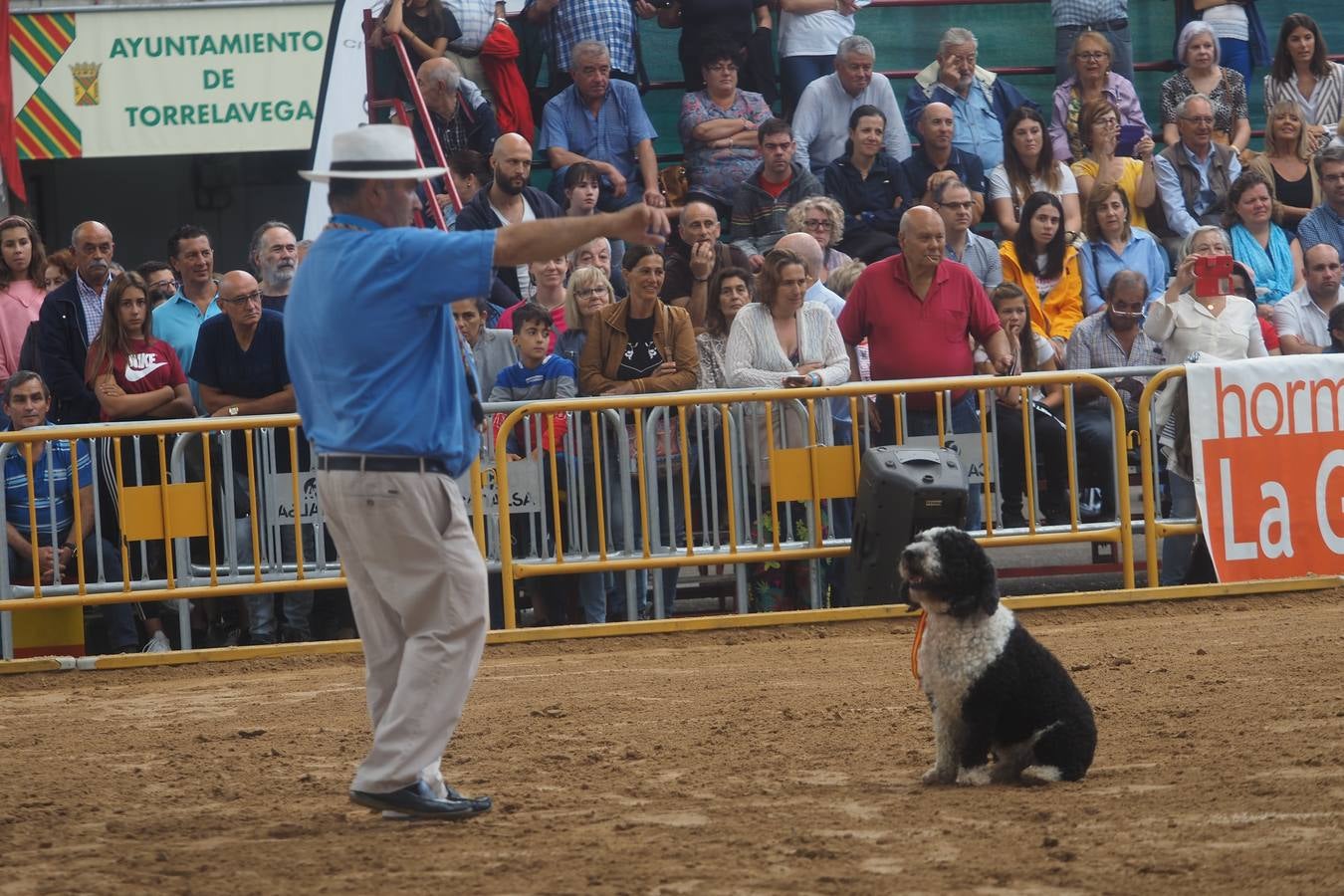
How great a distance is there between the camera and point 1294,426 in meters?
11.8

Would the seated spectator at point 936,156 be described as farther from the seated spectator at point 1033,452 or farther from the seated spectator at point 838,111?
the seated spectator at point 1033,452

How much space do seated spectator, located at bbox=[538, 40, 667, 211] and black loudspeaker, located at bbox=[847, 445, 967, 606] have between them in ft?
16.7

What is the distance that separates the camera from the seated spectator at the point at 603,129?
15609 millimetres

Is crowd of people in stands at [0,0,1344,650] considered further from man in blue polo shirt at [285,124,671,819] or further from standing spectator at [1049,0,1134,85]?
man in blue polo shirt at [285,124,671,819]

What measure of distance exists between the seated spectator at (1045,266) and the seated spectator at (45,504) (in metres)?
6.79

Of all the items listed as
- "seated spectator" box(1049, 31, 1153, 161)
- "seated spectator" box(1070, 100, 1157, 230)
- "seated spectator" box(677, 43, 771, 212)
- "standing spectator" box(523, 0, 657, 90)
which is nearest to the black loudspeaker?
"seated spectator" box(677, 43, 771, 212)

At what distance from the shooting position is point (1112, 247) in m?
14.8

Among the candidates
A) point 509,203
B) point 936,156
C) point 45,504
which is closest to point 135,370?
point 45,504

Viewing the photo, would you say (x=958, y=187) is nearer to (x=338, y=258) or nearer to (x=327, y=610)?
(x=327, y=610)

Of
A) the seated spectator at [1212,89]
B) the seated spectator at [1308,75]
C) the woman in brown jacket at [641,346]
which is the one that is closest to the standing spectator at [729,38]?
the seated spectator at [1212,89]

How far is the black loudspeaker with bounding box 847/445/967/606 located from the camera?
10.9m

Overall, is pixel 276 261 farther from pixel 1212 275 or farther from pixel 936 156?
pixel 1212 275

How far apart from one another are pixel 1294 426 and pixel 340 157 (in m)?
7.19

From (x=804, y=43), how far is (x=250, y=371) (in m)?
6.74
